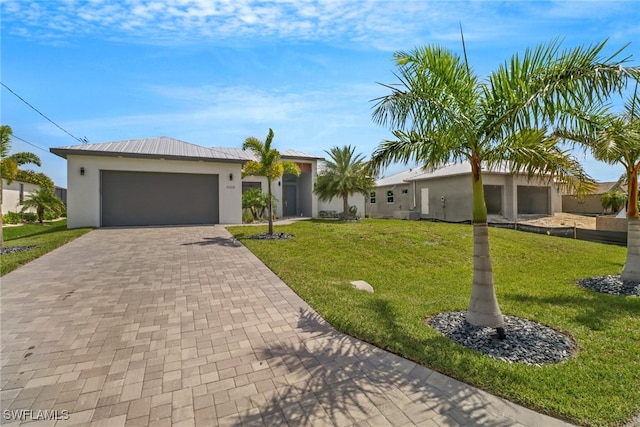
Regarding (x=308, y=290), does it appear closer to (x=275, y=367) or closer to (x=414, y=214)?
(x=275, y=367)

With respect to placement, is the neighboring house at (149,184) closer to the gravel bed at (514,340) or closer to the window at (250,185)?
the window at (250,185)

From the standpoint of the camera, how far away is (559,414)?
8.75 feet

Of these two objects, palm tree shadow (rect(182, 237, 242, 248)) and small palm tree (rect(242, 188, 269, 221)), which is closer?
palm tree shadow (rect(182, 237, 242, 248))

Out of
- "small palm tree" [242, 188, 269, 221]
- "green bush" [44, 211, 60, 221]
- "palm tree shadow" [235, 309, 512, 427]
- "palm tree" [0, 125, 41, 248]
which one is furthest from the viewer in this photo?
"green bush" [44, 211, 60, 221]

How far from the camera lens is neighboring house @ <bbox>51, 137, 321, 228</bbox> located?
15445 mm

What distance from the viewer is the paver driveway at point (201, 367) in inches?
105

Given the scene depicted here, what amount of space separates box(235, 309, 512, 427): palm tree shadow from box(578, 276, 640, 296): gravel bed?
247 inches

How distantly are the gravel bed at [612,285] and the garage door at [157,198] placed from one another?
16.5 metres

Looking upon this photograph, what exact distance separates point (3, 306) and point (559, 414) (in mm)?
7684

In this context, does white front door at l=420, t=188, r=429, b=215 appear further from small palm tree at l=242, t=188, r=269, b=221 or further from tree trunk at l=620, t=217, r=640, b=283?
tree trunk at l=620, t=217, r=640, b=283

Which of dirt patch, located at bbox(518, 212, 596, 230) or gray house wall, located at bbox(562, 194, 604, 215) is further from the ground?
gray house wall, located at bbox(562, 194, 604, 215)

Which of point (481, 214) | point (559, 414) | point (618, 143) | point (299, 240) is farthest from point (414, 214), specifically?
point (559, 414)

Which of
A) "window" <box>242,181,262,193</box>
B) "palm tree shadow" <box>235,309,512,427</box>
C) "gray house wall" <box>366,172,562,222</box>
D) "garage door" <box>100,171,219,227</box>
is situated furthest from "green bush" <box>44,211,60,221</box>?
"gray house wall" <box>366,172,562,222</box>

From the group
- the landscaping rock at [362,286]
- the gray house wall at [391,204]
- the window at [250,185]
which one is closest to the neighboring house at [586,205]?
the gray house wall at [391,204]
